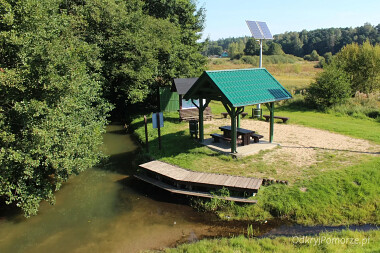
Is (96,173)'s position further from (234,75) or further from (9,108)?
(234,75)

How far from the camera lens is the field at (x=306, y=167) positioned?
350 inches

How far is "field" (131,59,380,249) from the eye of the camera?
29.1 ft

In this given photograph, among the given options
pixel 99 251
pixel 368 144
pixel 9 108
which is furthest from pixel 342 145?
pixel 9 108

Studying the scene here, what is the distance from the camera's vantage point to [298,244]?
735 centimetres

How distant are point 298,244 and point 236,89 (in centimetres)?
697

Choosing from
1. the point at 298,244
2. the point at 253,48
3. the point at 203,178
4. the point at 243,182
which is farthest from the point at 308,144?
the point at 253,48

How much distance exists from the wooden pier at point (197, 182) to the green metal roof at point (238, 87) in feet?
10.1

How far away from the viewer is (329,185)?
9781 mm

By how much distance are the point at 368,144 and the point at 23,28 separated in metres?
15.2

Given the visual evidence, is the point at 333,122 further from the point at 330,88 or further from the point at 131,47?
the point at 131,47

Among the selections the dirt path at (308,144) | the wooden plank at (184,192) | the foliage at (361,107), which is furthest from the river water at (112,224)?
the foliage at (361,107)

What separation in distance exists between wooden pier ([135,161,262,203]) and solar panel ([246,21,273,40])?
33.0ft

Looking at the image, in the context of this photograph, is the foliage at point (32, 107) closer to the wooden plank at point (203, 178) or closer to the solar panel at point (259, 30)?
the wooden plank at point (203, 178)

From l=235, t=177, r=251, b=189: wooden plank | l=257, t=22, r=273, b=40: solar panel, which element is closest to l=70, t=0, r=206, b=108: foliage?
l=257, t=22, r=273, b=40: solar panel
